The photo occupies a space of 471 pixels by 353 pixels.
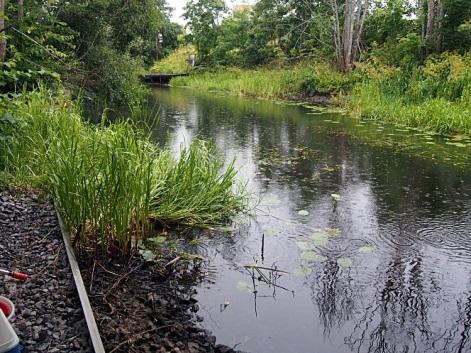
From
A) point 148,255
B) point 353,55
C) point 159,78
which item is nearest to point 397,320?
point 148,255

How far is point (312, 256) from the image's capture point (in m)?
3.57

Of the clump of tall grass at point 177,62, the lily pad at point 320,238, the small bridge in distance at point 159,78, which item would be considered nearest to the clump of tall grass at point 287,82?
the small bridge in distance at point 159,78

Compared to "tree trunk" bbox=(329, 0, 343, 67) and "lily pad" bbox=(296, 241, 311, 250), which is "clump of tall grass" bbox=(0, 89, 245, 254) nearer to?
"lily pad" bbox=(296, 241, 311, 250)

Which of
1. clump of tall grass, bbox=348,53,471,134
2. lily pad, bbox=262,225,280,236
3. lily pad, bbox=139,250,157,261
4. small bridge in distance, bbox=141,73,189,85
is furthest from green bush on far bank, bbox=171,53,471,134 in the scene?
small bridge in distance, bbox=141,73,189,85

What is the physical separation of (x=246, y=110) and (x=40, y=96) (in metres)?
8.01

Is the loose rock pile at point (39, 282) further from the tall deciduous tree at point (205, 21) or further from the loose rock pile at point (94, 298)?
the tall deciduous tree at point (205, 21)

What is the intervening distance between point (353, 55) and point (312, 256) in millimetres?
14294

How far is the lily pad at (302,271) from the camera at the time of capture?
10.8ft

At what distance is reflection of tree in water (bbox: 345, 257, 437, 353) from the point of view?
256 centimetres

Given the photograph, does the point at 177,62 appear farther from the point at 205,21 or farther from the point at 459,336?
the point at 459,336

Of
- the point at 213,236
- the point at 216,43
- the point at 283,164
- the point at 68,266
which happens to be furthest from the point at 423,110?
the point at 216,43

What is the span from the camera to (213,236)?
3.94m

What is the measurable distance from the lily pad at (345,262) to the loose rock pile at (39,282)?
186 cm

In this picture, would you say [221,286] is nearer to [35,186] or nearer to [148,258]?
[148,258]
